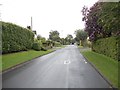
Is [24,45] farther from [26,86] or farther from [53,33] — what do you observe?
[53,33]

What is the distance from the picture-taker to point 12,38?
2917 centimetres

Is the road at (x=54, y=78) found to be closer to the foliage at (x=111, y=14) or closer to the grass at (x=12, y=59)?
the grass at (x=12, y=59)

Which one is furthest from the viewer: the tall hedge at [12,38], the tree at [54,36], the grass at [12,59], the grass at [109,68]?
the tree at [54,36]

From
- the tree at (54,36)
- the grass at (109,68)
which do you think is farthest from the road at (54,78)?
the tree at (54,36)

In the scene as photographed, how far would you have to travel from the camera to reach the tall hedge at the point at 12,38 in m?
26.3

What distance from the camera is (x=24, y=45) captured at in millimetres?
36406

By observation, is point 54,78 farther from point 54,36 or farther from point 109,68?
point 54,36

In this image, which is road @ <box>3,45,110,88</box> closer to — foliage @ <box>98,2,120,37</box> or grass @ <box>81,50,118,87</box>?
grass @ <box>81,50,118,87</box>

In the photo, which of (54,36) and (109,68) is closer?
(109,68)

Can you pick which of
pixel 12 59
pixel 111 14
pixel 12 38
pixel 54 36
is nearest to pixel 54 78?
pixel 111 14

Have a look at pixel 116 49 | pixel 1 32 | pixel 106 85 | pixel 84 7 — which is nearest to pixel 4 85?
pixel 106 85

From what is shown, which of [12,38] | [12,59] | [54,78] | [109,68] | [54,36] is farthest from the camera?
[54,36]

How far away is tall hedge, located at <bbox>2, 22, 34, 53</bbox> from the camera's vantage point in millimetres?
26281

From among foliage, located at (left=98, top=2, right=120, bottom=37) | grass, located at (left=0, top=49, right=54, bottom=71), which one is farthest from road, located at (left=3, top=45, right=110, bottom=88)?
foliage, located at (left=98, top=2, right=120, bottom=37)
